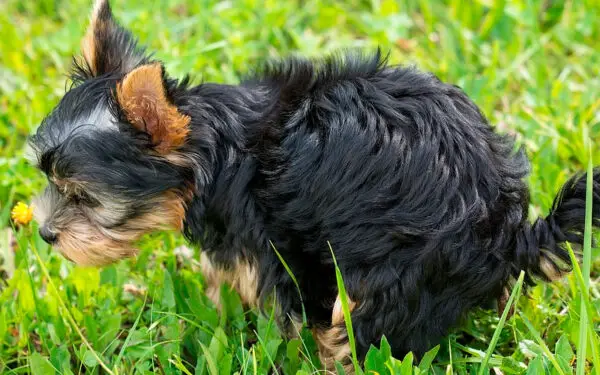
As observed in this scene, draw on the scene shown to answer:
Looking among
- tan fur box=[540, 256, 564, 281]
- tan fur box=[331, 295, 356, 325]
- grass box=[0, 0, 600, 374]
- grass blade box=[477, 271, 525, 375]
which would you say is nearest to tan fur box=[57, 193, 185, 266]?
grass box=[0, 0, 600, 374]

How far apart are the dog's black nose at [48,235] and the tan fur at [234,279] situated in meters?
0.70

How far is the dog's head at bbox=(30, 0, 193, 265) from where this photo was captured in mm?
3053

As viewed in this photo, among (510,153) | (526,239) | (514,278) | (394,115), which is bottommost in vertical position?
(514,278)

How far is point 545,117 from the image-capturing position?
4.76 meters

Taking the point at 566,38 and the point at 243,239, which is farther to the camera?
the point at 566,38

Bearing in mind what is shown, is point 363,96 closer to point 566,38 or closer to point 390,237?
point 390,237

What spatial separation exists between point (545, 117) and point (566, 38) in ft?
3.47

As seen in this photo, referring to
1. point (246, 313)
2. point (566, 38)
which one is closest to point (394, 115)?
point (246, 313)

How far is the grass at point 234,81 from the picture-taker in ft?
11.0

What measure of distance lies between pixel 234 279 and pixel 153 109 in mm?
956

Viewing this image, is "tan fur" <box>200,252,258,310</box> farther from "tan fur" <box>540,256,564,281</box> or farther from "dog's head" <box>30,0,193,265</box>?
"tan fur" <box>540,256,564,281</box>

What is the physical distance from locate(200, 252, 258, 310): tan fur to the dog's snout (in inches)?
27.3

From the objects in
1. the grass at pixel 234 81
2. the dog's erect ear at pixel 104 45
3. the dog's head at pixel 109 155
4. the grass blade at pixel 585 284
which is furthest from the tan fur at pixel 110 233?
the grass blade at pixel 585 284

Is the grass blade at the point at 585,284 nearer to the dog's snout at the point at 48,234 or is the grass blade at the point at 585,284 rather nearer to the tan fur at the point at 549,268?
the tan fur at the point at 549,268
